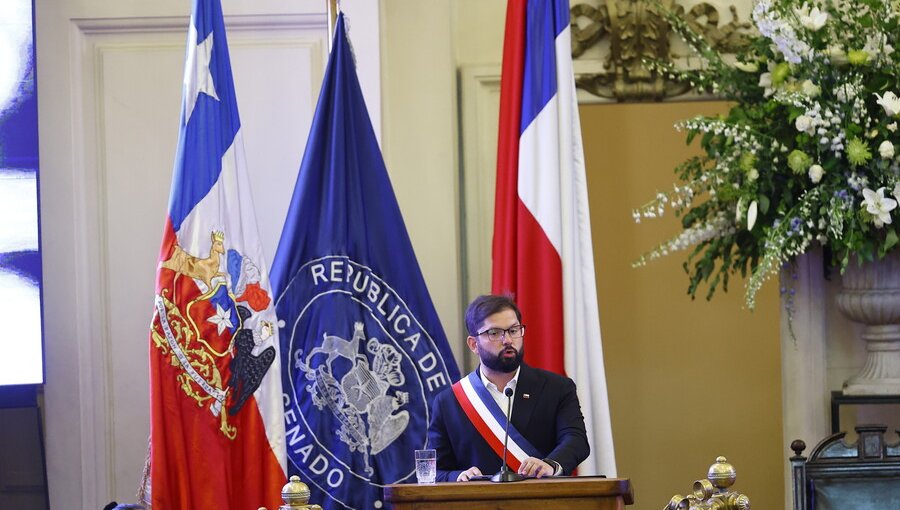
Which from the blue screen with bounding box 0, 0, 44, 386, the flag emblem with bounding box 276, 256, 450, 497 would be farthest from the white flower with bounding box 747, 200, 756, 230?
the blue screen with bounding box 0, 0, 44, 386

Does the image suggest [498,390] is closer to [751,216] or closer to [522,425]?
[522,425]

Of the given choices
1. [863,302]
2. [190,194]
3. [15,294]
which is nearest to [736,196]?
[863,302]

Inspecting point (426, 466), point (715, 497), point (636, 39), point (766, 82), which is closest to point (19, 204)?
point (426, 466)

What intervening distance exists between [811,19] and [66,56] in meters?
2.62

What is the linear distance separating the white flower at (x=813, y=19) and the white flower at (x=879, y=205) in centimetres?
53

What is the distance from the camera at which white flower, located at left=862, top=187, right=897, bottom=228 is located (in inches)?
156

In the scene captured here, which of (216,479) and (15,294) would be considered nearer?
(216,479)

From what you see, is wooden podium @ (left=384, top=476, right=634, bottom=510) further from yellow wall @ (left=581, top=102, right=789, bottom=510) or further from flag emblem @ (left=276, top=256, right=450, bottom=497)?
yellow wall @ (left=581, top=102, right=789, bottom=510)

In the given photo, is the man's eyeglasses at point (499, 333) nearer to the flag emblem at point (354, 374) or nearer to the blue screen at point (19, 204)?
the flag emblem at point (354, 374)

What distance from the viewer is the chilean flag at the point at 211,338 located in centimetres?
406

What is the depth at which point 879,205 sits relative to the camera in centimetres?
400

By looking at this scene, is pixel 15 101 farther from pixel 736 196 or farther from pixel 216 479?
pixel 736 196

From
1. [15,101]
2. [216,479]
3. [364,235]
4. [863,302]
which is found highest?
[15,101]

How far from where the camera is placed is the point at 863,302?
4320 millimetres
